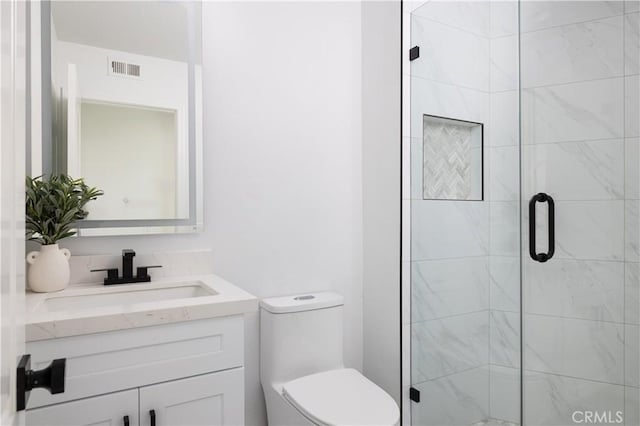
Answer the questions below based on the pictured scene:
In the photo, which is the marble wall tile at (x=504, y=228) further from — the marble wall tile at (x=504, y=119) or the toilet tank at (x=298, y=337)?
the toilet tank at (x=298, y=337)

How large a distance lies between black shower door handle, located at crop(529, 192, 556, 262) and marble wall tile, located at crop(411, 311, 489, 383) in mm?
315

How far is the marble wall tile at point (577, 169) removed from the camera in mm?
1347

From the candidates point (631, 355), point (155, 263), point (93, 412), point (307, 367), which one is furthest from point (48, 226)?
point (631, 355)

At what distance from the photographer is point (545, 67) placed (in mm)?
1507

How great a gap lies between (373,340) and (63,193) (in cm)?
150

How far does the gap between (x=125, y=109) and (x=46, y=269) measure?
639 mm

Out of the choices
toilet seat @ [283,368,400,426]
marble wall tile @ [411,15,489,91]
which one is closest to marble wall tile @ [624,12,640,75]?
marble wall tile @ [411,15,489,91]

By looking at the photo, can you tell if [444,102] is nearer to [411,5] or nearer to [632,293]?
[411,5]

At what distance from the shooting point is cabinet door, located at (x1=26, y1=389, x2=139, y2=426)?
1.05 meters

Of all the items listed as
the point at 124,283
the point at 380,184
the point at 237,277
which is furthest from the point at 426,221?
the point at 124,283

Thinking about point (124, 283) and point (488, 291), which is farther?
point (488, 291)

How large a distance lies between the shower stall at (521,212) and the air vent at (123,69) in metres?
1.15

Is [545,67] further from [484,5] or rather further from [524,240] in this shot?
[524,240]

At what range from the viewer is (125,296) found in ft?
4.85
